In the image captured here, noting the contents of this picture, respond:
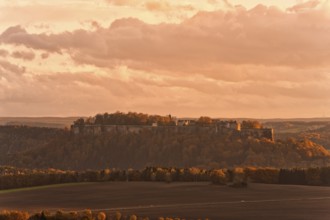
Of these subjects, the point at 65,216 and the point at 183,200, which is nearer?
the point at 65,216

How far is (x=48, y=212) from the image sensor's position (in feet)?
412

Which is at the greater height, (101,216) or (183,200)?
(101,216)

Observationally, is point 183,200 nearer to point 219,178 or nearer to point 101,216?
point 101,216

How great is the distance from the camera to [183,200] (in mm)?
148250

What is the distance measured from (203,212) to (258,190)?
1682 inches

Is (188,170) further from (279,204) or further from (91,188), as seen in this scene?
(279,204)

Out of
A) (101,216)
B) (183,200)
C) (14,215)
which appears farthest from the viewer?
(183,200)

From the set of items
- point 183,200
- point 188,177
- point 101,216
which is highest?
point 188,177

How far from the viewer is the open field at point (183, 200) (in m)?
128

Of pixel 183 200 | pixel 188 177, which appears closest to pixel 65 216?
pixel 183 200

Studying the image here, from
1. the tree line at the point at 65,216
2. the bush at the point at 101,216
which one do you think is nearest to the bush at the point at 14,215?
the tree line at the point at 65,216

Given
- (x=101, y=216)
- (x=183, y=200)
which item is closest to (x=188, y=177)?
(x=183, y=200)

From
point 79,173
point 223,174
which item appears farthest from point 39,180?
point 223,174

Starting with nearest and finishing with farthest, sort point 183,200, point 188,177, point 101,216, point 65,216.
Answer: point 101,216 < point 65,216 < point 183,200 < point 188,177
